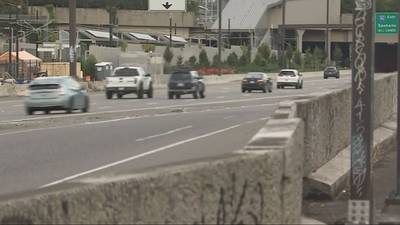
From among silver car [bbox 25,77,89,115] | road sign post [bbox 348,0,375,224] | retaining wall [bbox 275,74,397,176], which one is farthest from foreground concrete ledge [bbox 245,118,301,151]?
silver car [bbox 25,77,89,115]

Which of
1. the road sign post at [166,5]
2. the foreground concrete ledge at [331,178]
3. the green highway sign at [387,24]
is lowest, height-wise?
→ the foreground concrete ledge at [331,178]

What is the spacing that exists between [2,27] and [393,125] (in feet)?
372

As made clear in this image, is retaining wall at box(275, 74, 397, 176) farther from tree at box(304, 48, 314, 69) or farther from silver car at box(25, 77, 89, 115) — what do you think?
tree at box(304, 48, 314, 69)

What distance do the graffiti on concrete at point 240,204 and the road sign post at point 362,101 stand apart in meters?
2.26

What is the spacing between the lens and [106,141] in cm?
2003

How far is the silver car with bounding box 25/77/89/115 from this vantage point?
102ft

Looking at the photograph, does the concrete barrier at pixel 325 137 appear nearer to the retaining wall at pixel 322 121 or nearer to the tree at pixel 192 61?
the retaining wall at pixel 322 121

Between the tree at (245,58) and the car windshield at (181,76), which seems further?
the tree at (245,58)

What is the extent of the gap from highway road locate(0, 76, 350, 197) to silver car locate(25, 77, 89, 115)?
1231mm

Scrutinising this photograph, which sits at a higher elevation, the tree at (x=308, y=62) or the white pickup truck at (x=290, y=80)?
the tree at (x=308, y=62)

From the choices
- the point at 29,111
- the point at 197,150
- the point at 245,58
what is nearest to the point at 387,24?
the point at 197,150

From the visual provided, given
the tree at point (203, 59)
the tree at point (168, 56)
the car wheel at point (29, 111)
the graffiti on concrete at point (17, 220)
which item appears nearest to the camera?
the graffiti on concrete at point (17, 220)

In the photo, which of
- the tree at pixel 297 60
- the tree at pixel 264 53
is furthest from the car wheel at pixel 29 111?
the tree at pixel 297 60

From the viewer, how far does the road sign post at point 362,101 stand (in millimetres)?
8445
